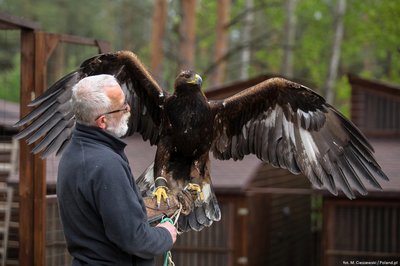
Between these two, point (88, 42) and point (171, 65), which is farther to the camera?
point (171, 65)

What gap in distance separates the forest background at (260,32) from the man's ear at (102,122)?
14179mm

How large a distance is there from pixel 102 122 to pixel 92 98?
127 millimetres

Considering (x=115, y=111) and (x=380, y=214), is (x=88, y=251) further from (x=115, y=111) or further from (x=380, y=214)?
(x=380, y=214)

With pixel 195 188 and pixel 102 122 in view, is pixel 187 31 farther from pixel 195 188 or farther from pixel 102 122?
pixel 102 122

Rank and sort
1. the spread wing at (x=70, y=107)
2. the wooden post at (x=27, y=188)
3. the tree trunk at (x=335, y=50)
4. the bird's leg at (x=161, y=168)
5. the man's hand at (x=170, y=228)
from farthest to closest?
the tree trunk at (x=335, y=50) → the wooden post at (x=27, y=188) → the spread wing at (x=70, y=107) → the bird's leg at (x=161, y=168) → the man's hand at (x=170, y=228)

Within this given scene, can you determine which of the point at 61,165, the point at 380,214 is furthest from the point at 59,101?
the point at 380,214

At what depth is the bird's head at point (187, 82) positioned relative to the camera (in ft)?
17.1

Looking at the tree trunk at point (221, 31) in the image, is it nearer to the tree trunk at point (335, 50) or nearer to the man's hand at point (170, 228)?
the tree trunk at point (335, 50)

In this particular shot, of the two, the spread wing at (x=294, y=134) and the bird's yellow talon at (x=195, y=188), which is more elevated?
the spread wing at (x=294, y=134)

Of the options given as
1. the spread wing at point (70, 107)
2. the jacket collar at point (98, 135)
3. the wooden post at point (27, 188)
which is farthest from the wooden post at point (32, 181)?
the jacket collar at point (98, 135)

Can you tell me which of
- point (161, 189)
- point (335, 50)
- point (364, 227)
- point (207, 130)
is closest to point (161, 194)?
point (161, 189)

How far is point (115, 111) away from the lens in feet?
10.3

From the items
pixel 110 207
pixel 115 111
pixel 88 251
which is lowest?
pixel 88 251

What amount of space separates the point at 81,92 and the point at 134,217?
24.5 inches
